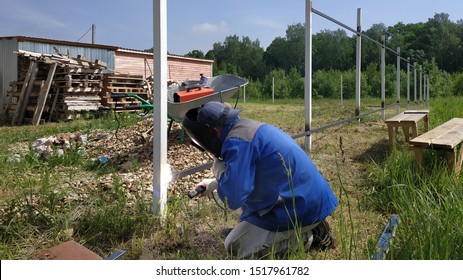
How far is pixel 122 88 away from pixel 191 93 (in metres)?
9.08

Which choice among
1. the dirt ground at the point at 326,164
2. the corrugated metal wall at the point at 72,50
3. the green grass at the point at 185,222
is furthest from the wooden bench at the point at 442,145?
the corrugated metal wall at the point at 72,50

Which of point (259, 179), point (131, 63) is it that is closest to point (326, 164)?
point (259, 179)

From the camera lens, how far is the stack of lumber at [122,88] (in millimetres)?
14137

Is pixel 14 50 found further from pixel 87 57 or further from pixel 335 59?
pixel 335 59

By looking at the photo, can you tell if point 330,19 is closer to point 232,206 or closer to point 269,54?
point 232,206

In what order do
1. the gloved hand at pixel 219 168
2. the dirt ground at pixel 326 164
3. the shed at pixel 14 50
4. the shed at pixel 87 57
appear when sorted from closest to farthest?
the gloved hand at pixel 219 168
the dirt ground at pixel 326 164
the shed at pixel 14 50
the shed at pixel 87 57

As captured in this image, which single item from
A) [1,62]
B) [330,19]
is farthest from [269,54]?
[330,19]

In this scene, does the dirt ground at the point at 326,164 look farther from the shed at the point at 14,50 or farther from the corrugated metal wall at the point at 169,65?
the corrugated metal wall at the point at 169,65

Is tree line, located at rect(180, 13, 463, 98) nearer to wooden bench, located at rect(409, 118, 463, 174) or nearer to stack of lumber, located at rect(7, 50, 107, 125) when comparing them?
stack of lumber, located at rect(7, 50, 107, 125)

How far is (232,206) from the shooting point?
2.29 metres

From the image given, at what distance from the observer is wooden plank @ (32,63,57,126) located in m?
12.0

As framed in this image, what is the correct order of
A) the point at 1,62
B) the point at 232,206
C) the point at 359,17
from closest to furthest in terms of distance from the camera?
1. the point at 232,206
2. the point at 359,17
3. the point at 1,62

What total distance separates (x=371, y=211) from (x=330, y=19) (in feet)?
11.1

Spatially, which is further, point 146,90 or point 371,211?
point 146,90
